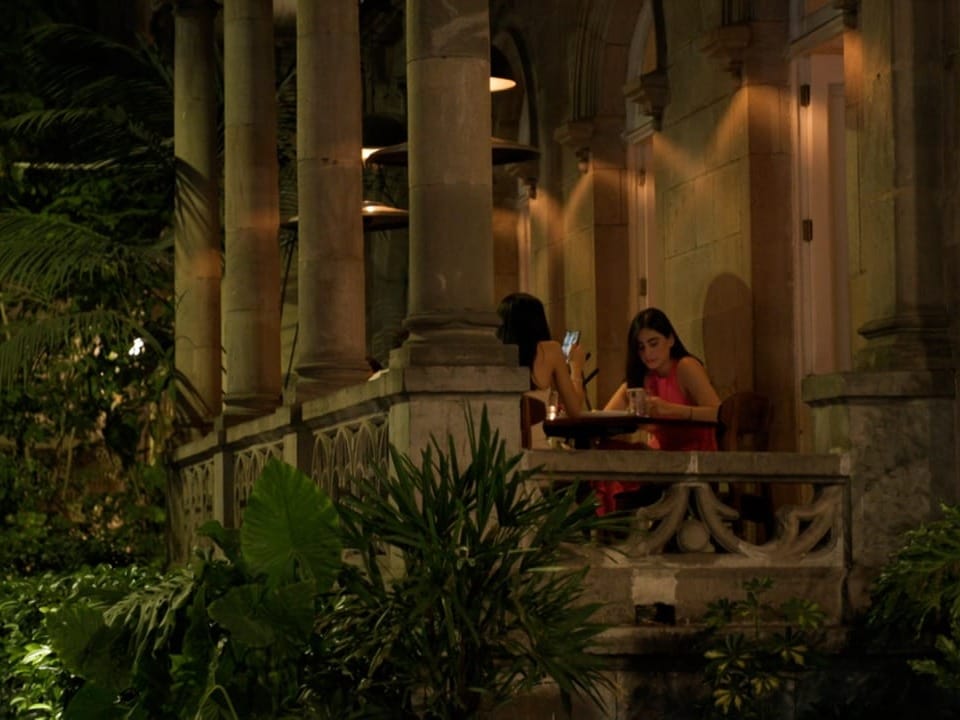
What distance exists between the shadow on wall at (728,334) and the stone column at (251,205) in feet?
11.1

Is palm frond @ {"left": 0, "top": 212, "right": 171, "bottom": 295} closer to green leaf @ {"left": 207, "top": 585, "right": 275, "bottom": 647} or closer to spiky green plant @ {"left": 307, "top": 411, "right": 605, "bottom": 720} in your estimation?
green leaf @ {"left": 207, "top": 585, "right": 275, "bottom": 647}

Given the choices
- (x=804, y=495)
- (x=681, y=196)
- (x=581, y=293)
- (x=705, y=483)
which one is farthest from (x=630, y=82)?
(x=705, y=483)

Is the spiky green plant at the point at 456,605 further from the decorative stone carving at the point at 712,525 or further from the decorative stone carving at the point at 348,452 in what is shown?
the decorative stone carving at the point at 348,452

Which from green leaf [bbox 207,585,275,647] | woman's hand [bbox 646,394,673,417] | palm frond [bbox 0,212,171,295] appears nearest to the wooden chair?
woman's hand [bbox 646,394,673,417]

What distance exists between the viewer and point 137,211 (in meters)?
19.7

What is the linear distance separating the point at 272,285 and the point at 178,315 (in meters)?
1.87

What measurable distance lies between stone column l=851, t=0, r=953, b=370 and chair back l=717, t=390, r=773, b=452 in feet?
7.04

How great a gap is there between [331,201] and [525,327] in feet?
5.43

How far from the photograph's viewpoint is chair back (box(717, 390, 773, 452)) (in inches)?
539

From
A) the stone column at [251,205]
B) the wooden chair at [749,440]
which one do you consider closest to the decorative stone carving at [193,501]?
the stone column at [251,205]

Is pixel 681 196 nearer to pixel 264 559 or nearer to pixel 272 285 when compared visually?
pixel 272 285

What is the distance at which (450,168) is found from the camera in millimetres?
10797

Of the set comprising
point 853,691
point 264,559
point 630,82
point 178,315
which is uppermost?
point 630,82

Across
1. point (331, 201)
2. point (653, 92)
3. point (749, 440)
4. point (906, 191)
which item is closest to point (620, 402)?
point (749, 440)
